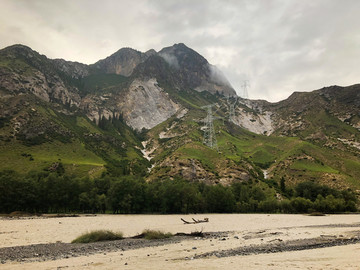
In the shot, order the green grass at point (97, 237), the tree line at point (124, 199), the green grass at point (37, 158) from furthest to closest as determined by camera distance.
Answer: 1. the green grass at point (37, 158)
2. the tree line at point (124, 199)
3. the green grass at point (97, 237)

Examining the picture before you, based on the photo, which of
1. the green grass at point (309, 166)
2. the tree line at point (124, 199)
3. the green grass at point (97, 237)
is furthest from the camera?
the green grass at point (309, 166)

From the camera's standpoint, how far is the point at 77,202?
109875 mm

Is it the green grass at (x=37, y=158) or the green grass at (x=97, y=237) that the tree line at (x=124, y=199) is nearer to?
the green grass at (x=37, y=158)

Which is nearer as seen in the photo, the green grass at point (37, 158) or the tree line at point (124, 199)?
the tree line at point (124, 199)

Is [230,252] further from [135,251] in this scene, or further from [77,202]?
[77,202]

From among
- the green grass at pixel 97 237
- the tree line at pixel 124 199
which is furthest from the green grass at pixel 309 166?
the green grass at pixel 97 237

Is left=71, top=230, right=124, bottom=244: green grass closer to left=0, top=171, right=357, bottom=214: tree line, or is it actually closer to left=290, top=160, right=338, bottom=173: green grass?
left=0, top=171, right=357, bottom=214: tree line

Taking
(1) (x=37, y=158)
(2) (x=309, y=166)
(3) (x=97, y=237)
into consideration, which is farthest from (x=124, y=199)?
(2) (x=309, y=166)

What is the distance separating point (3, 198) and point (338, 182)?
178 meters

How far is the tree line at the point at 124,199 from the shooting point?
322ft

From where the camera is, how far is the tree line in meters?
98.1

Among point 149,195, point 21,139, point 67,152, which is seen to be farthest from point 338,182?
point 21,139

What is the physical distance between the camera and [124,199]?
341 ft

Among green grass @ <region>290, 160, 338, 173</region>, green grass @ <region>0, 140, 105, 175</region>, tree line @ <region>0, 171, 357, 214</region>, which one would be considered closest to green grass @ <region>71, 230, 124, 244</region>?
tree line @ <region>0, 171, 357, 214</region>
